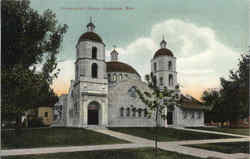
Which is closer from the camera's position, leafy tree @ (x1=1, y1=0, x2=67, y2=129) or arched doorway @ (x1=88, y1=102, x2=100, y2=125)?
leafy tree @ (x1=1, y1=0, x2=67, y2=129)

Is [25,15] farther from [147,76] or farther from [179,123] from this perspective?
[179,123]

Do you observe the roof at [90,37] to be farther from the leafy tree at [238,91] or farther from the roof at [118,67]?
the leafy tree at [238,91]

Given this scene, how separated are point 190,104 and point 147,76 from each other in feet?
118

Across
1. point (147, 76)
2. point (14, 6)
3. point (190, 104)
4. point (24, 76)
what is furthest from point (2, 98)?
point (190, 104)

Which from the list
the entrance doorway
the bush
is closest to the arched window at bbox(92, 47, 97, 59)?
the entrance doorway

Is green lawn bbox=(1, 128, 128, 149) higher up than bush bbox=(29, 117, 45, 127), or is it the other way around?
green lawn bbox=(1, 128, 128, 149)

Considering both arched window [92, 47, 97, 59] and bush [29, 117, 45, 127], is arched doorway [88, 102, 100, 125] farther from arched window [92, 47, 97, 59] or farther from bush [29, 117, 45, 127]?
bush [29, 117, 45, 127]

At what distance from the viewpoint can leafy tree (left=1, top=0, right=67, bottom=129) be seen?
14500 millimetres

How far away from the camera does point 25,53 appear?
16.4m

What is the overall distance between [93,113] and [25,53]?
19862 mm

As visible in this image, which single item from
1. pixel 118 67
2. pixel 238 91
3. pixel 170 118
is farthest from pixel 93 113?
pixel 238 91

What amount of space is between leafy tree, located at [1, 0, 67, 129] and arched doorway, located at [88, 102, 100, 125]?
1656 cm

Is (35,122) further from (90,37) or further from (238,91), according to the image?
(238,91)

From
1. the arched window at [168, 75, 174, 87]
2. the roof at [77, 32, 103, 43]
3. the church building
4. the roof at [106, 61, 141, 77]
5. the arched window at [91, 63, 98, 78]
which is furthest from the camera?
the roof at [106, 61, 141, 77]
